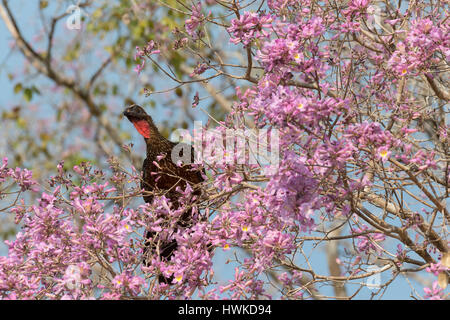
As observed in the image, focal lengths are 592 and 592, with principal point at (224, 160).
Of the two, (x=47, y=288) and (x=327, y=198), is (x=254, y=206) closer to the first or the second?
(x=327, y=198)

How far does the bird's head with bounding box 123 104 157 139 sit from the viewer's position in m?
3.97

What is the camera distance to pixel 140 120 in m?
3.98

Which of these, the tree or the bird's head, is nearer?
the tree

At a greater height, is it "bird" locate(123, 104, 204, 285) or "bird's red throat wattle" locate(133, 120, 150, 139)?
"bird's red throat wattle" locate(133, 120, 150, 139)

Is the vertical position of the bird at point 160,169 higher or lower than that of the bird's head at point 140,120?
lower

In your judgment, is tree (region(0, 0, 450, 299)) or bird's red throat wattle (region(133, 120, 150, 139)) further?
bird's red throat wattle (region(133, 120, 150, 139))

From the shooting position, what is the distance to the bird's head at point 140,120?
3.97 m

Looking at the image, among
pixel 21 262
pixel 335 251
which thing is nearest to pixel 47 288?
pixel 21 262

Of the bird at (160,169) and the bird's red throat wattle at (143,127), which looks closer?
the bird at (160,169)

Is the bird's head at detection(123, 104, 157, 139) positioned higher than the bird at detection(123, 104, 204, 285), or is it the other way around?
the bird's head at detection(123, 104, 157, 139)

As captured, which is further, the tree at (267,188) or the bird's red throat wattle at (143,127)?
the bird's red throat wattle at (143,127)

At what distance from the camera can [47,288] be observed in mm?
3102

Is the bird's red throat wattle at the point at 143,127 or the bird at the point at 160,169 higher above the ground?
the bird's red throat wattle at the point at 143,127

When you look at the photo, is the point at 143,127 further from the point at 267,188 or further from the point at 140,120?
the point at 267,188
